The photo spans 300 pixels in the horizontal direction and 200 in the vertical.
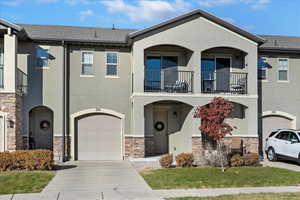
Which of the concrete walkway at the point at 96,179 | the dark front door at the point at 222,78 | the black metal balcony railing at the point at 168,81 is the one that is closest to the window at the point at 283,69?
the dark front door at the point at 222,78

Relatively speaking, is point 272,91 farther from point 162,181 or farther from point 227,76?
point 162,181

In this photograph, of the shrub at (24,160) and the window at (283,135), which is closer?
the shrub at (24,160)

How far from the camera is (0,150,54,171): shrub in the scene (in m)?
14.1

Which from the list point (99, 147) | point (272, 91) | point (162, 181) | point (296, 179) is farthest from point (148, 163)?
point (272, 91)

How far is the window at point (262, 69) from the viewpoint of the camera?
67.9ft

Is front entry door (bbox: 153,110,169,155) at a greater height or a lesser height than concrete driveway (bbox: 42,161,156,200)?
greater

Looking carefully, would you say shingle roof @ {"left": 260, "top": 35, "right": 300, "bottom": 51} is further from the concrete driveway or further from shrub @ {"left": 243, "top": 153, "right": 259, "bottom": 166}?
the concrete driveway

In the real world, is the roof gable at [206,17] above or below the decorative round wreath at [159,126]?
above

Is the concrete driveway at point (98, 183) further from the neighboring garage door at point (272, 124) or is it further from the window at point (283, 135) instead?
the neighboring garage door at point (272, 124)

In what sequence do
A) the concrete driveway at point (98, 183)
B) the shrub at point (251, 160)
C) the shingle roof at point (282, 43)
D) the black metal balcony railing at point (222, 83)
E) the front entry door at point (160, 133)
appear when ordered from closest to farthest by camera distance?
1. the concrete driveway at point (98, 183)
2. the shrub at point (251, 160)
3. the black metal balcony railing at point (222, 83)
4. the front entry door at point (160, 133)
5. the shingle roof at point (282, 43)

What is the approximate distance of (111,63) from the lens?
63.9ft

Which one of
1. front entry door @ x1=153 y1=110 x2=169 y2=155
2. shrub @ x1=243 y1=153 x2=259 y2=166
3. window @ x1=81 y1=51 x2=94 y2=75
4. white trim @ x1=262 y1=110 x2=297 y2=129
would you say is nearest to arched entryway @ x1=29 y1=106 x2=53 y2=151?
window @ x1=81 y1=51 x2=94 y2=75

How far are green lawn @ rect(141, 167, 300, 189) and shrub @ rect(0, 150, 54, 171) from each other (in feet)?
13.3

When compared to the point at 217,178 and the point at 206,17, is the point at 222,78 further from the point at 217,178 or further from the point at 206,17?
the point at 217,178
